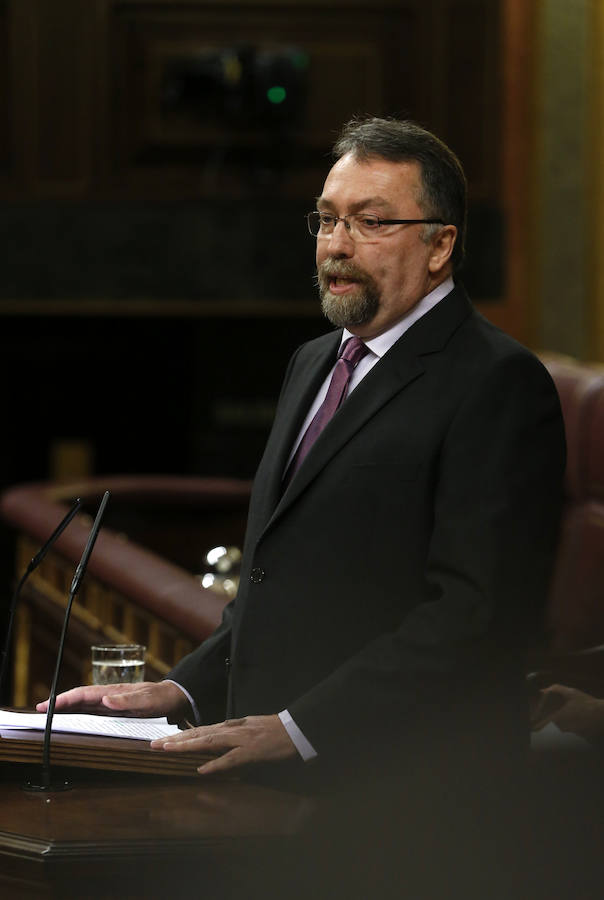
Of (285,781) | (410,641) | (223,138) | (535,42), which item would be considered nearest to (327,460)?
(410,641)

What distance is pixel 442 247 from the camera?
1.48 m

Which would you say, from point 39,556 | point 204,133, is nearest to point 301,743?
point 39,556

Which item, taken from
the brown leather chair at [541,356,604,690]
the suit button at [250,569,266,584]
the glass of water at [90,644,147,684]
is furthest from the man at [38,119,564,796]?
the brown leather chair at [541,356,604,690]

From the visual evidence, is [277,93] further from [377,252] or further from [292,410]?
[377,252]

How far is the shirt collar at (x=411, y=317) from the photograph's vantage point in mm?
1505

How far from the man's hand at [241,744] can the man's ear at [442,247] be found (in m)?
0.51

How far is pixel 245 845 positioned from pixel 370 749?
0.59 feet

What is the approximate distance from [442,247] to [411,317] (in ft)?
0.27

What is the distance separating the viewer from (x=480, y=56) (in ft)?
23.7

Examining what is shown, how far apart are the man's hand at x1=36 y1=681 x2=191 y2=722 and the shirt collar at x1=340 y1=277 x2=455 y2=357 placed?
46 centimetres

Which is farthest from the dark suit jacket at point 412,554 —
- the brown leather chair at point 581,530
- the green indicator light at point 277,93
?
the green indicator light at point 277,93

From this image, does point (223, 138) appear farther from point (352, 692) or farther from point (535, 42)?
point (352, 692)

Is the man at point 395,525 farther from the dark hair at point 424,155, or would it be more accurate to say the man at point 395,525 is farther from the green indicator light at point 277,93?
the green indicator light at point 277,93

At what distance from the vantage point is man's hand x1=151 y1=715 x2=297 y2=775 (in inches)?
52.8
